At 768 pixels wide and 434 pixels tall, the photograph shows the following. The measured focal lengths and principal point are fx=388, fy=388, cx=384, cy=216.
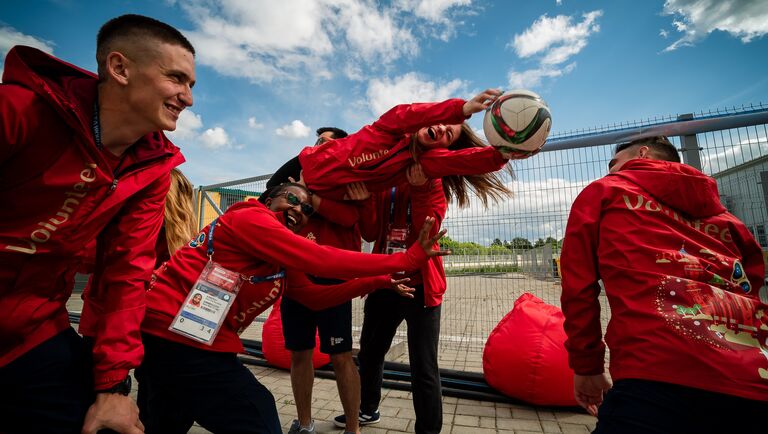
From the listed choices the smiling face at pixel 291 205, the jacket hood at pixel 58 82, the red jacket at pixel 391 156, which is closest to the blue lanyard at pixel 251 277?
the smiling face at pixel 291 205

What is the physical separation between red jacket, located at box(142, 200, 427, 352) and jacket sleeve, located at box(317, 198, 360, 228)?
2.24ft

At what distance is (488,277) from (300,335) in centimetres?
408

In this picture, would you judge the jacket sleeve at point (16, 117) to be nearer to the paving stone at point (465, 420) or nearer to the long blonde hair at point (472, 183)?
the long blonde hair at point (472, 183)

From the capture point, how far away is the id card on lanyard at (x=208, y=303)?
1812 millimetres

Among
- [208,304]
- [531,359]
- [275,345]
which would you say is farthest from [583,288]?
[275,345]

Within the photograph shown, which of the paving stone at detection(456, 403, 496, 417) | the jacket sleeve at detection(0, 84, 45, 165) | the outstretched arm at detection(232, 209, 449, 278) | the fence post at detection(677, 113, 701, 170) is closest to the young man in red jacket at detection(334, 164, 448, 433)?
the outstretched arm at detection(232, 209, 449, 278)

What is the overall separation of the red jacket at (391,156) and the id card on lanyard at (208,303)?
945 mm

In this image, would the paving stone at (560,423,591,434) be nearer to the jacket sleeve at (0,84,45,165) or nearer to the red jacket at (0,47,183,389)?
the red jacket at (0,47,183,389)

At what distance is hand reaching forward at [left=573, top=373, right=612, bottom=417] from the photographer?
174 cm

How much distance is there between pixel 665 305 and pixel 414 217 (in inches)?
65.6

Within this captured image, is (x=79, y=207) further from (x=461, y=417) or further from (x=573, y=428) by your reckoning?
(x=573, y=428)

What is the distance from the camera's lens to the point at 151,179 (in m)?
1.79

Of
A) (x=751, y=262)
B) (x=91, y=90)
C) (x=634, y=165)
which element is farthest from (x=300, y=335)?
(x=751, y=262)

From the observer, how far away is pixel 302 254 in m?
1.98
